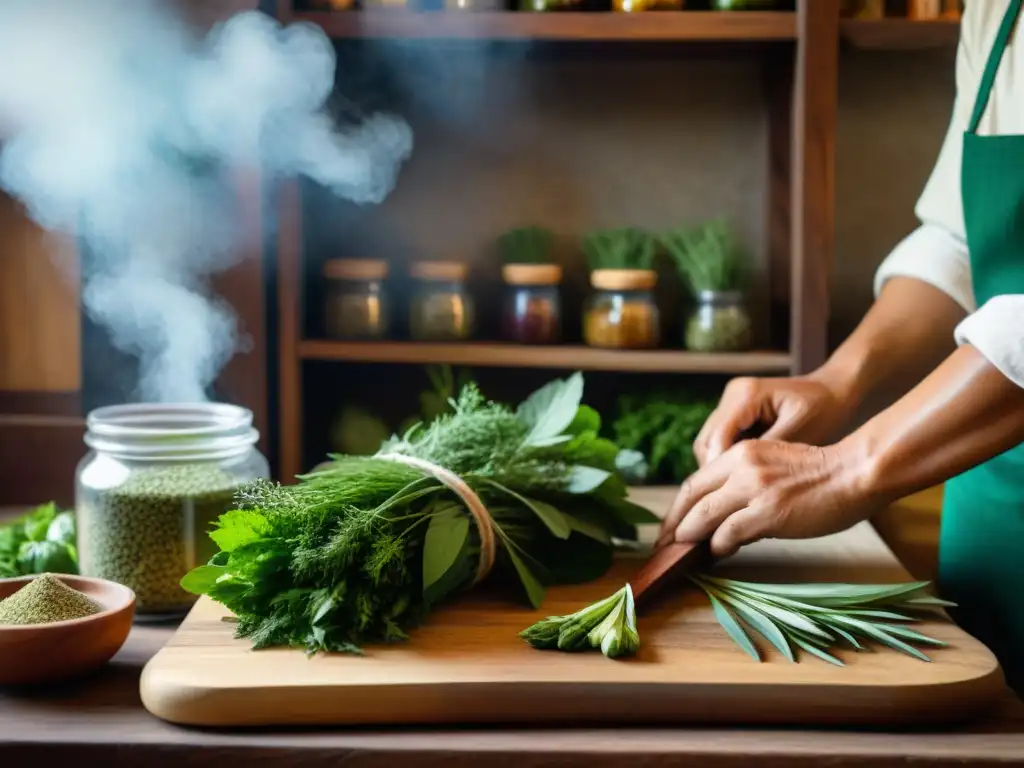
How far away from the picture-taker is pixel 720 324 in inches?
70.8

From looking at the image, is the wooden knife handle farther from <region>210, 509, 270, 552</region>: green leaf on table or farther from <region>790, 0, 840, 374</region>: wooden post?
<region>790, 0, 840, 374</region>: wooden post

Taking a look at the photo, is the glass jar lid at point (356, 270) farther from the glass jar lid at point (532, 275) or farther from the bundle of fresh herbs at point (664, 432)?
the bundle of fresh herbs at point (664, 432)

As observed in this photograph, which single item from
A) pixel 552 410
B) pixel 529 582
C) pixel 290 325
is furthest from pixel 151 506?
pixel 290 325

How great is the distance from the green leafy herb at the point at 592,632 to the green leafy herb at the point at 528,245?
109 centimetres

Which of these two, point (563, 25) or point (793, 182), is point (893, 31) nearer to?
point (793, 182)

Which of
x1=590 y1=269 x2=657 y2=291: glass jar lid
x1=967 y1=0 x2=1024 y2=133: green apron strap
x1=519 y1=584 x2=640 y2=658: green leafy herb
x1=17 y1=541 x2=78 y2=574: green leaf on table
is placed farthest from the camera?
x1=590 y1=269 x2=657 y2=291: glass jar lid

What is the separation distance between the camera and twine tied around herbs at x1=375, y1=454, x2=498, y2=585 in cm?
103

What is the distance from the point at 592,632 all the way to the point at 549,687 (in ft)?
0.32

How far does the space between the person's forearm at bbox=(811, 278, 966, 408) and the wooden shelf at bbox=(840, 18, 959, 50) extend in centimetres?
54

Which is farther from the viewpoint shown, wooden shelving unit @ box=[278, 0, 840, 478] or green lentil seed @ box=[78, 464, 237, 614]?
wooden shelving unit @ box=[278, 0, 840, 478]

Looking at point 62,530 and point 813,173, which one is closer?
point 62,530

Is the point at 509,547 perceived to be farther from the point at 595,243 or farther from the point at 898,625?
the point at 595,243

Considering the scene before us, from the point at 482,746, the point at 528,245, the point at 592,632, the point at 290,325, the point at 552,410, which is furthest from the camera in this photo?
the point at 528,245

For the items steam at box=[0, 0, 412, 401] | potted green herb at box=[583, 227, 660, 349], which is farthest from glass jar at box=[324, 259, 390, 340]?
potted green herb at box=[583, 227, 660, 349]
